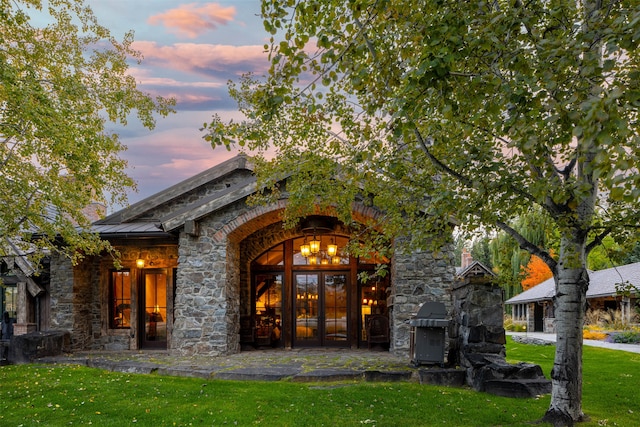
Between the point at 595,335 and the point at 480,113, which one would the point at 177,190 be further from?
the point at 595,335

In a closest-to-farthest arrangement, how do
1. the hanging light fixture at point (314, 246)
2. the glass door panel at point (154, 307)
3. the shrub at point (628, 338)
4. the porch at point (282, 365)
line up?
the porch at point (282, 365), the hanging light fixture at point (314, 246), the glass door panel at point (154, 307), the shrub at point (628, 338)

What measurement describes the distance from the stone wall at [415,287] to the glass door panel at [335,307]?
301cm

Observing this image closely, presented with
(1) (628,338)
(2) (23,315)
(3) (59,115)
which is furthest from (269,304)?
(1) (628,338)

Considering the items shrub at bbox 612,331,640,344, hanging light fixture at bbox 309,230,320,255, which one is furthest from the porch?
shrub at bbox 612,331,640,344

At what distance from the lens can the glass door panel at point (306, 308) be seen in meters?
13.9

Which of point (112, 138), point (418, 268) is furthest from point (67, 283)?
point (418, 268)

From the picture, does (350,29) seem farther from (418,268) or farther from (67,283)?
(67,283)

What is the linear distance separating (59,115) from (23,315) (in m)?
7.08

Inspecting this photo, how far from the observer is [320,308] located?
13883 mm

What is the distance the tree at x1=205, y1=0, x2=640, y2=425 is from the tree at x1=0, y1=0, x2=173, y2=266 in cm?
339

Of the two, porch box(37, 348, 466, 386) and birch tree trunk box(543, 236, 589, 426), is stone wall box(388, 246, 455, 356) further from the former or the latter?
birch tree trunk box(543, 236, 589, 426)

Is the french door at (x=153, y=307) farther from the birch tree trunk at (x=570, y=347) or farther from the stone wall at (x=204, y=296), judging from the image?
the birch tree trunk at (x=570, y=347)

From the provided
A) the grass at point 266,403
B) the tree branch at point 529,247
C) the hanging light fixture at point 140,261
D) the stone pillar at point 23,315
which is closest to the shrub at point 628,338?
the grass at point 266,403

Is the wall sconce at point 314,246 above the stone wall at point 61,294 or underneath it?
above
